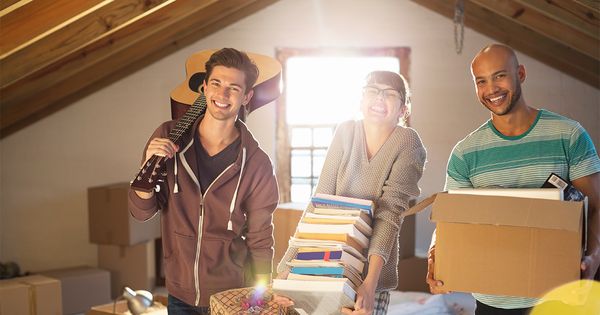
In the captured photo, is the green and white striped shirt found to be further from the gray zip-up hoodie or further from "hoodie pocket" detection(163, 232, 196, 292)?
"hoodie pocket" detection(163, 232, 196, 292)

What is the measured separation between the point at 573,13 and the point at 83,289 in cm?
362

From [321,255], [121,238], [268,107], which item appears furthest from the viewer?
[268,107]

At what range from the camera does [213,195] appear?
2.13 m

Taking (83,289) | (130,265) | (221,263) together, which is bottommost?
(83,289)

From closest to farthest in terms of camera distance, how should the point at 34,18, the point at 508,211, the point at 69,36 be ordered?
the point at 508,211
the point at 34,18
the point at 69,36

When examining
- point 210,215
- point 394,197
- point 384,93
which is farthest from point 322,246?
point 384,93

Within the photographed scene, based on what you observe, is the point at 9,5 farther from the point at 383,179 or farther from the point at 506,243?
the point at 506,243

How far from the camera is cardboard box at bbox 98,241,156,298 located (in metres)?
5.18

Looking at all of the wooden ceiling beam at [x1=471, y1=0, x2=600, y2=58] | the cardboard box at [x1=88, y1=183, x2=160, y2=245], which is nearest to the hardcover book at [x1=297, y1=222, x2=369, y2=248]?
the wooden ceiling beam at [x1=471, y1=0, x2=600, y2=58]

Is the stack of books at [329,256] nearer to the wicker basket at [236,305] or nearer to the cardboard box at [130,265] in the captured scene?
the wicker basket at [236,305]

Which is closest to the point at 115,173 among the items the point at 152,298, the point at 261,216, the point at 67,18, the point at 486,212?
the point at 152,298

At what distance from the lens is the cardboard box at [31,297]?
397cm

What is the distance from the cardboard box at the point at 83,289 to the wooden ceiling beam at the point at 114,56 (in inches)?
46.4

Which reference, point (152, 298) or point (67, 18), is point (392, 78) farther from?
point (152, 298)
